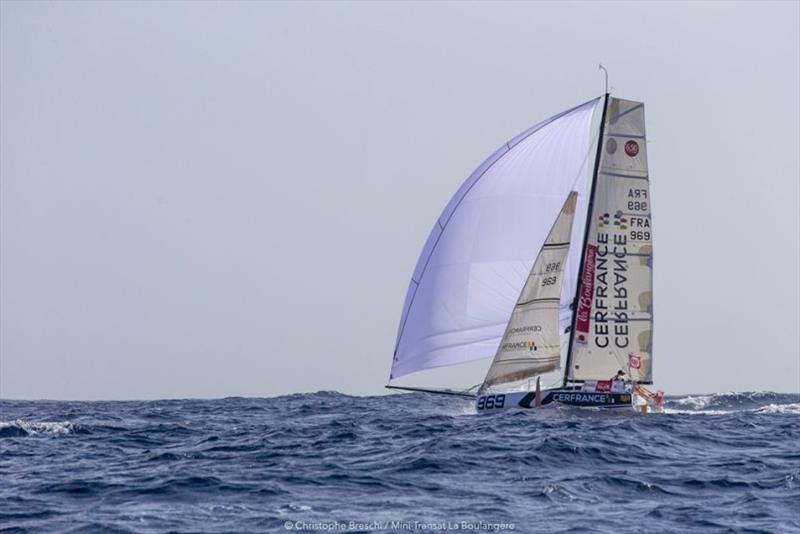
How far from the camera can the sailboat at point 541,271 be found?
36938 mm

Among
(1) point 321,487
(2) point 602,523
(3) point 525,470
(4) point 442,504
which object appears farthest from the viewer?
(3) point 525,470

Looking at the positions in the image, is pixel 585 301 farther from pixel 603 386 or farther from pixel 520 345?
pixel 603 386

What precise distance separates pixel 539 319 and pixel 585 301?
6.93ft

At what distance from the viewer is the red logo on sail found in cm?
3806

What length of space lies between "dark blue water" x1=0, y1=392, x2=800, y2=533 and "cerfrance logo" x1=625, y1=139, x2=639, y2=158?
8092mm

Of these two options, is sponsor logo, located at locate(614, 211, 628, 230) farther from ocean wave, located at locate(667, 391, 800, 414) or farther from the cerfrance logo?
ocean wave, located at locate(667, 391, 800, 414)

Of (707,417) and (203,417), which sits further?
(203,417)

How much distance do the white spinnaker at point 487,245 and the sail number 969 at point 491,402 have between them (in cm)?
126

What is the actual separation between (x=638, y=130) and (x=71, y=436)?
18302 mm

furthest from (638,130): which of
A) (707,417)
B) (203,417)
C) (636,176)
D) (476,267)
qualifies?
(203,417)

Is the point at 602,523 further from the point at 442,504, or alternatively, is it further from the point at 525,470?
the point at 525,470

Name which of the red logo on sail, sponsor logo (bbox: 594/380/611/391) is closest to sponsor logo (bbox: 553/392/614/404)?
sponsor logo (bbox: 594/380/611/391)

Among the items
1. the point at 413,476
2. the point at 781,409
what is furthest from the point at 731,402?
the point at 413,476

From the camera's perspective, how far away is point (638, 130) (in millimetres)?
37719
